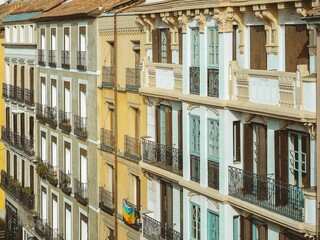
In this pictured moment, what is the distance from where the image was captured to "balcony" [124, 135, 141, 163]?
121 feet

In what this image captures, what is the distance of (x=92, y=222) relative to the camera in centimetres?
4238

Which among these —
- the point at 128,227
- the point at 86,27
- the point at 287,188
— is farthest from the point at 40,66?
the point at 287,188

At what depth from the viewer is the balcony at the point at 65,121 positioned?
149 ft

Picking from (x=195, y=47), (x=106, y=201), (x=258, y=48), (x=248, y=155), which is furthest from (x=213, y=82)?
(x=106, y=201)

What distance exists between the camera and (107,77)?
40125 mm

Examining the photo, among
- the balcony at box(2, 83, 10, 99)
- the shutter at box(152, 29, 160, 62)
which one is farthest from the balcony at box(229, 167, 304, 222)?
the balcony at box(2, 83, 10, 99)

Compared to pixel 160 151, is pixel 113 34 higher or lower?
higher

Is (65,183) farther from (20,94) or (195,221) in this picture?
(195,221)

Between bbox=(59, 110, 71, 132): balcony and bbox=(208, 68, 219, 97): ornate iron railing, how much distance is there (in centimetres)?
1654

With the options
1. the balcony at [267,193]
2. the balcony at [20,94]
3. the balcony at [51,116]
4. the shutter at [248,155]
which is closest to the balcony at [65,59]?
the balcony at [51,116]

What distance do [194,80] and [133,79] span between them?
651 centimetres

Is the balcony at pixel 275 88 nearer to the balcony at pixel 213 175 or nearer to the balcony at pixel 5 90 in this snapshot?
the balcony at pixel 213 175

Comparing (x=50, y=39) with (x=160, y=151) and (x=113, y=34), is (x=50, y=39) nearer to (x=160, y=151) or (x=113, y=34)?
(x=113, y=34)

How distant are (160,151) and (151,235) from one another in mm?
3415
